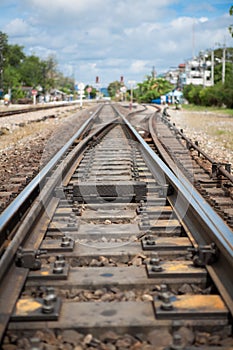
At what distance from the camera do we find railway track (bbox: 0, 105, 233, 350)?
253 centimetres

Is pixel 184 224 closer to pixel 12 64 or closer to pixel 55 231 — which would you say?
pixel 55 231

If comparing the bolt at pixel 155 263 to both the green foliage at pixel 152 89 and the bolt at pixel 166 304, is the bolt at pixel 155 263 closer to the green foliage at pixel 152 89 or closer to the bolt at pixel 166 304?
the bolt at pixel 166 304

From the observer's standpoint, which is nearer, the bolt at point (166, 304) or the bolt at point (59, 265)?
the bolt at point (166, 304)

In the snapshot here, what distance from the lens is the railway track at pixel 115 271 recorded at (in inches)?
99.7

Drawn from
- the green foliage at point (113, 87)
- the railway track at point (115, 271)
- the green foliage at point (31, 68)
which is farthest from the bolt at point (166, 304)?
the green foliage at point (113, 87)

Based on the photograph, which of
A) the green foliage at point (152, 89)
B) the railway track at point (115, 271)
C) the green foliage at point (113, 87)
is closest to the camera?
the railway track at point (115, 271)

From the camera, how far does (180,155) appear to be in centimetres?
880

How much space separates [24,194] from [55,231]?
0.78 m

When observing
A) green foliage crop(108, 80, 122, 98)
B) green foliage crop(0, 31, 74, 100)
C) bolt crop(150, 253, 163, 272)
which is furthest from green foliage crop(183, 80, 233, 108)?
green foliage crop(108, 80, 122, 98)

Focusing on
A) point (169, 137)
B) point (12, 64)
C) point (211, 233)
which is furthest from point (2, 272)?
point (12, 64)

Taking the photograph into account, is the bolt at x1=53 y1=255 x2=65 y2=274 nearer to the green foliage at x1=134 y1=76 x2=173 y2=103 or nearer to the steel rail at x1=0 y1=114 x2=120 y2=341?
the steel rail at x1=0 y1=114 x2=120 y2=341

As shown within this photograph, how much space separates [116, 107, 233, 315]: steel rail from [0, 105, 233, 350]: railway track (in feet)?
0.04

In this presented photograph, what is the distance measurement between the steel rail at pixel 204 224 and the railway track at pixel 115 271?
1cm

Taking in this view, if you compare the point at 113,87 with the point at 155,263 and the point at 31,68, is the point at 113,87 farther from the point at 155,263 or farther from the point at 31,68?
the point at 155,263
